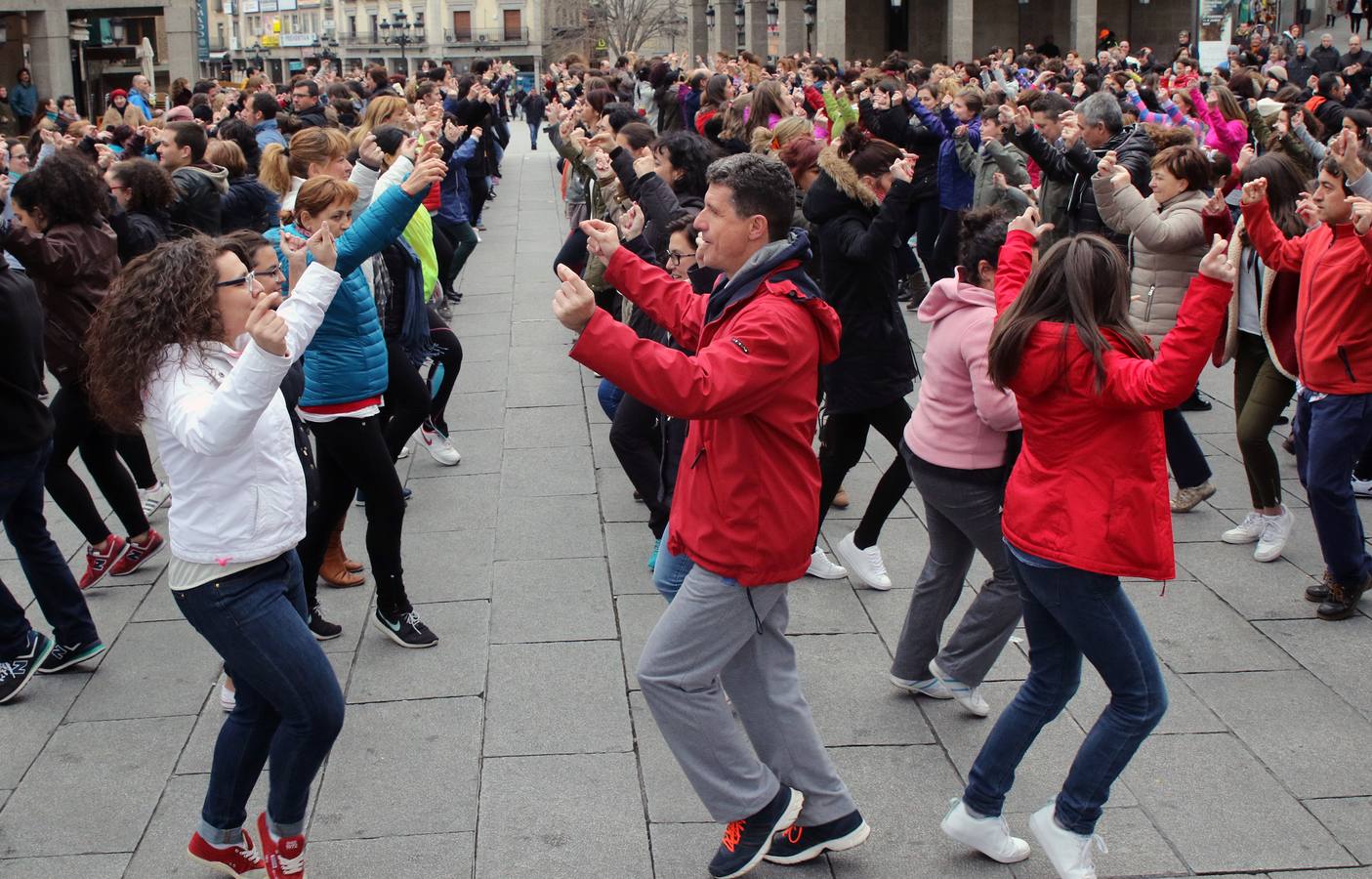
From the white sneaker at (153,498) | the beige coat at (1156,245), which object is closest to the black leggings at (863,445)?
the beige coat at (1156,245)

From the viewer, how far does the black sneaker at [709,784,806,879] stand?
382cm

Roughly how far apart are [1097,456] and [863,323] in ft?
7.98

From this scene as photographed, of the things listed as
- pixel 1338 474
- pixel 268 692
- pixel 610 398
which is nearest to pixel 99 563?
pixel 610 398

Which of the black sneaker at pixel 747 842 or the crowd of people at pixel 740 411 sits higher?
the crowd of people at pixel 740 411

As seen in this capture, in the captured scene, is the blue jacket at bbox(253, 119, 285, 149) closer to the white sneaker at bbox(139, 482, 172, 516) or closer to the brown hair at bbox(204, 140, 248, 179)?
the brown hair at bbox(204, 140, 248, 179)

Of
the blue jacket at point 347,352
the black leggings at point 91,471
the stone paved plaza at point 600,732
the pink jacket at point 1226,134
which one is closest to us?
the stone paved plaza at point 600,732

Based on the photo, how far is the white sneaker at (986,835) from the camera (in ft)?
12.8

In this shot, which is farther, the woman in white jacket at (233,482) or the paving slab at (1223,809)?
the paving slab at (1223,809)

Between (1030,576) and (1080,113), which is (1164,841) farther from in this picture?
(1080,113)

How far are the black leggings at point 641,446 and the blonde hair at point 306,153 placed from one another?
6.71ft

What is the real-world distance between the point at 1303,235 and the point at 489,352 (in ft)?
21.4

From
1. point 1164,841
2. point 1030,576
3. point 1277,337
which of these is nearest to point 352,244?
point 1030,576

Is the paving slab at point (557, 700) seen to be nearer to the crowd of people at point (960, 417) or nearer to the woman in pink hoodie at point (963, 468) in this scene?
the crowd of people at point (960, 417)

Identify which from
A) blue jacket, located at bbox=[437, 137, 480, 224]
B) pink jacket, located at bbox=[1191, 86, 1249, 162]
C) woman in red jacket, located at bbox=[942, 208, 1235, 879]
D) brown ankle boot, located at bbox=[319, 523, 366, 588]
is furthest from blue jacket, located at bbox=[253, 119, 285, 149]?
woman in red jacket, located at bbox=[942, 208, 1235, 879]
